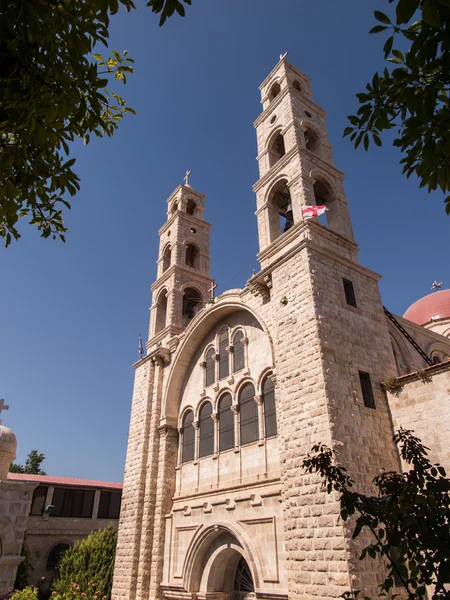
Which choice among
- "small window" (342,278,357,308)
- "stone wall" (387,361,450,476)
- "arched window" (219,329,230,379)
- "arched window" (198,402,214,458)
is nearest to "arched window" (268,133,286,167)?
"small window" (342,278,357,308)

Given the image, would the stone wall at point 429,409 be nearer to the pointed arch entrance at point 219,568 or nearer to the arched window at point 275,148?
the pointed arch entrance at point 219,568

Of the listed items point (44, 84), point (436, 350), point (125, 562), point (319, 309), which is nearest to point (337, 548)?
point (319, 309)

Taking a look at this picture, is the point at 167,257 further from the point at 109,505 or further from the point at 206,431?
the point at 109,505

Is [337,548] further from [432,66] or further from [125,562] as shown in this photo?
[125,562]

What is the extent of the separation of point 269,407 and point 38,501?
17012mm

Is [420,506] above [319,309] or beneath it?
beneath

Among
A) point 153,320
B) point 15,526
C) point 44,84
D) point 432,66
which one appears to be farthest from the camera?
point 153,320

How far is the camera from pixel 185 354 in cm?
1825

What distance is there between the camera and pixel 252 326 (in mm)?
15422

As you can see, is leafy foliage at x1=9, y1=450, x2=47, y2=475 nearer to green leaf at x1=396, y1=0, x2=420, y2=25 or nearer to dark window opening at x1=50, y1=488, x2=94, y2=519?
dark window opening at x1=50, y1=488, x2=94, y2=519

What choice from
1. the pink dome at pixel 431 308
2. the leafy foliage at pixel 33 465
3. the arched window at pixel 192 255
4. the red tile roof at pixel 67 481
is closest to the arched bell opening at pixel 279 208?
the arched window at pixel 192 255

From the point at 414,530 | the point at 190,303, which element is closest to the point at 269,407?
the point at 190,303

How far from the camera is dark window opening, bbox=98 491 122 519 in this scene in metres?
25.8

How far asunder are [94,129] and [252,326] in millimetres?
11331
